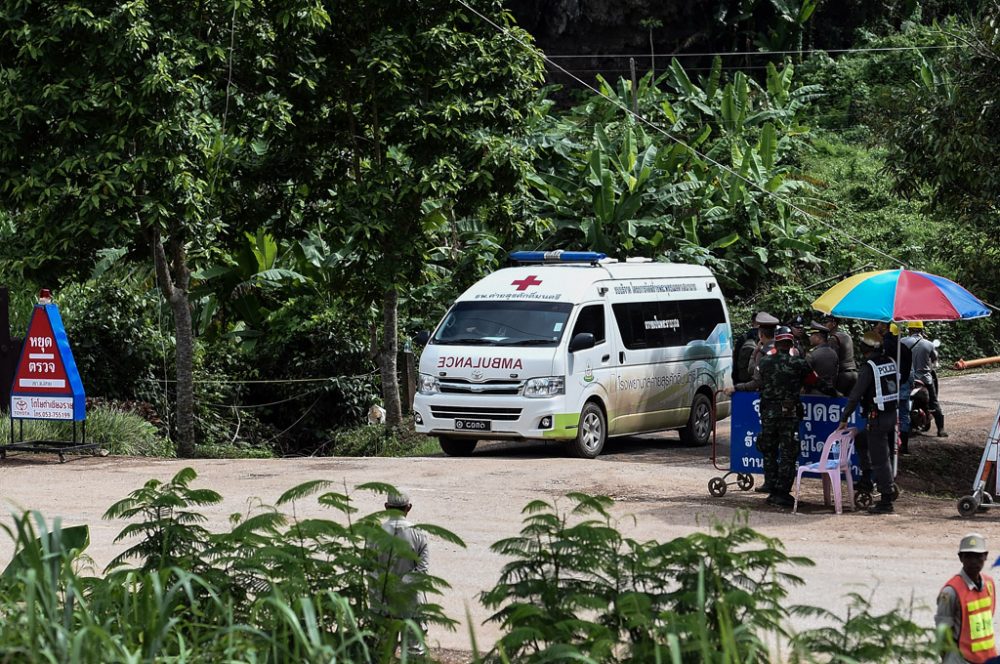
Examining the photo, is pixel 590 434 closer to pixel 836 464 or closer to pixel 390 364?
pixel 390 364

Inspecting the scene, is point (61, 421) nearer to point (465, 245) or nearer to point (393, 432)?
point (393, 432)

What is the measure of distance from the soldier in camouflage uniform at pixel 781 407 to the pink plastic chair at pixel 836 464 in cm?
18

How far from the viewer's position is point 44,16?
16.4 m

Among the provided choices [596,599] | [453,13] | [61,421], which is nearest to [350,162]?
[453,13]

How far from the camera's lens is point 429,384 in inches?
651

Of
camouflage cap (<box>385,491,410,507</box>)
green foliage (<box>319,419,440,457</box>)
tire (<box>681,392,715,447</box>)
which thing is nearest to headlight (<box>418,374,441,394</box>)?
green foliage (<box>319,419,440,457</box>)

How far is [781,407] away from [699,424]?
607 centimetres

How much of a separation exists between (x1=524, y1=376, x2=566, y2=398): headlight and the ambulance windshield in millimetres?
501

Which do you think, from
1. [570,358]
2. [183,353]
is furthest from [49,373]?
[570,358]

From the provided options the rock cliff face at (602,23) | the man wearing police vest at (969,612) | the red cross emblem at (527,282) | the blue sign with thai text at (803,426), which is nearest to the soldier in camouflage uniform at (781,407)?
the blue sign with thai text at (803,426)

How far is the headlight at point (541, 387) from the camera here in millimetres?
16000

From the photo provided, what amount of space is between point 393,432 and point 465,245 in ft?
21.5

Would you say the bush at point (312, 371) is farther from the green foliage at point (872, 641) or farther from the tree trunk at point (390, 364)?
the green foliage at point (872, 641)

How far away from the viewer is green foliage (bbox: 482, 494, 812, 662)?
5578 mm
